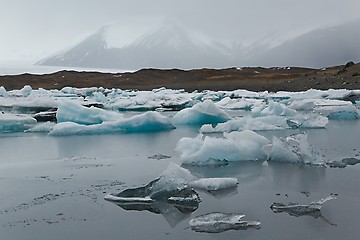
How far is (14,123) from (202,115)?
12.2ft

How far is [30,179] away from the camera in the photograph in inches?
183

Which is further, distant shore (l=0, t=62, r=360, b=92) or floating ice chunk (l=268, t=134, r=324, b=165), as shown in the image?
distant shore (l=0, t=62, r=360, b=92)

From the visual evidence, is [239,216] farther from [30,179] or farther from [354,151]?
[354,151]

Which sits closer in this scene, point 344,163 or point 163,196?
point 163,196

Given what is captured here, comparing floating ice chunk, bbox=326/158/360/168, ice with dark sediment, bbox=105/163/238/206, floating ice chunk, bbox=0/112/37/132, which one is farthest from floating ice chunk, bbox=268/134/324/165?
floating ice chunk, bbox=0/112/37/132

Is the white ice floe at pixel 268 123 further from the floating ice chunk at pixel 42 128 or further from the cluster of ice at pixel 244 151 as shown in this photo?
the floating ice chunk at pixel 42 128

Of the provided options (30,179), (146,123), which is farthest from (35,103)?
(30,179)

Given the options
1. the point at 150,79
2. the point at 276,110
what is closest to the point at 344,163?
the point at 276,110

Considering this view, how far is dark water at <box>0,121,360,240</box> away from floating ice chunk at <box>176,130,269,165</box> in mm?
246

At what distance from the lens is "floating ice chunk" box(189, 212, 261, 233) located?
9.94 feet

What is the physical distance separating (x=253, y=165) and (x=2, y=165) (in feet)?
9.40

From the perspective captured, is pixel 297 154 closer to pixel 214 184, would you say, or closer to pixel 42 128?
pixel 214 184

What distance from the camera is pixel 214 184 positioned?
13.4 feet

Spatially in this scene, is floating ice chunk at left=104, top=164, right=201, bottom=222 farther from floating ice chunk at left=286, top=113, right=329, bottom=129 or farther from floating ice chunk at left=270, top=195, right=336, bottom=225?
floating ice chunk at left=286, top=113, right=329, bottom=129
